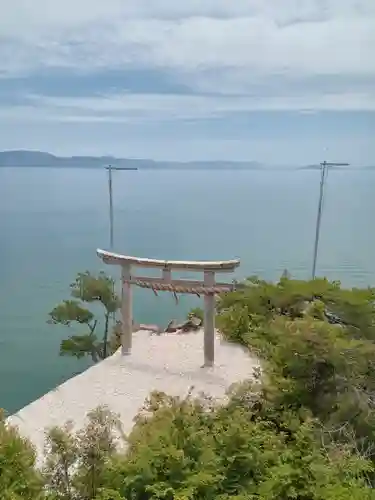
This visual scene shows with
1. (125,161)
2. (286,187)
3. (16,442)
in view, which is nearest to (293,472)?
(16,442)

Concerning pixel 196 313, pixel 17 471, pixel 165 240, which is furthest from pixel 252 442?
pixel 165 240

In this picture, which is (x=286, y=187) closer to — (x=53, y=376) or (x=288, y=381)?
(x=53, y=376)

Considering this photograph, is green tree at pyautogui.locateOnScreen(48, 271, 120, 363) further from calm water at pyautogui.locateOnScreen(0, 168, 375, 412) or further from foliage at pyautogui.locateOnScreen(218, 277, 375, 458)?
foliage at pyautogui.locateOnScreen(218, 277, 375, 458)

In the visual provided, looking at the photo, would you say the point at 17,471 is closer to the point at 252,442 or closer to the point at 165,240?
the point at 252,442

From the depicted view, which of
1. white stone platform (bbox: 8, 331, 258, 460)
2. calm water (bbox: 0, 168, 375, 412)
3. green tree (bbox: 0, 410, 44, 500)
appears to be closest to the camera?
green tree (bbox: 0, 410, 44, 500)

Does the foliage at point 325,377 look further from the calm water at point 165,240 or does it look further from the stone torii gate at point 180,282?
the calm water at point 165,240

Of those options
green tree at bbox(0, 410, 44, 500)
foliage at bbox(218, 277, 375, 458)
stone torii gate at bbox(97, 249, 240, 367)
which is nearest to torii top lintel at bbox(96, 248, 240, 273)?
stone torii gate at bbox(97, 249, 240, 367)

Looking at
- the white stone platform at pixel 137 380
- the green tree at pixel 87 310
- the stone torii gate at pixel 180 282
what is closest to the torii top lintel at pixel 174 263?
the stone torii gate at pixel 180 282
